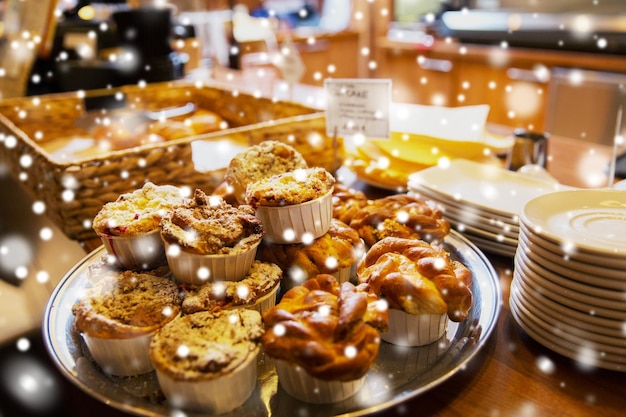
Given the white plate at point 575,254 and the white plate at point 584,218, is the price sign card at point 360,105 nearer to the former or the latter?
the white plate at point 584,218

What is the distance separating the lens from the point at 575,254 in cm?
97

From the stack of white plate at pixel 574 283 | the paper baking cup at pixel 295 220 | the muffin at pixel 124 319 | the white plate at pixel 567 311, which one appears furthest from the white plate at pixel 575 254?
the muffin at pixel 124 319

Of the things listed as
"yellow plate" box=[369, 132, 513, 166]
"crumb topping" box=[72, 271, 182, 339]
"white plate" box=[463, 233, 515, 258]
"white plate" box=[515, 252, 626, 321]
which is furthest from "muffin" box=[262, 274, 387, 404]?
"yellow plate" box=[369, 132, 513, 166]

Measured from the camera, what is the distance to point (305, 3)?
8.46m

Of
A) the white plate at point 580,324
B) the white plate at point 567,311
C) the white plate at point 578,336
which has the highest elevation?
the white plate at point 567,311

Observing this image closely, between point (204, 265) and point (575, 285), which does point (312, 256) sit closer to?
point (204, 265)

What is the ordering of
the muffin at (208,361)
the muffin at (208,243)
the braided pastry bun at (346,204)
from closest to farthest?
1. the muffin at (208,361)
2. the muffin at (208,243)
3. the braided pastry bun at (346,204)

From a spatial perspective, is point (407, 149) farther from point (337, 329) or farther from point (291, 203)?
point (337, 329)

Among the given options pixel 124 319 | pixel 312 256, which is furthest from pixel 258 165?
pixel 124 319

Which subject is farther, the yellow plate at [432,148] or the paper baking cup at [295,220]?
the yellow plate at [432,148]

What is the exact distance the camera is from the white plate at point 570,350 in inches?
39.5

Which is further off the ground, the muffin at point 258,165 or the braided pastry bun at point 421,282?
the muffin at point 258,165

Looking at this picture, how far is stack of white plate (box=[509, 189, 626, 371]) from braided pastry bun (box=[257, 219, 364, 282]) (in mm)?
385

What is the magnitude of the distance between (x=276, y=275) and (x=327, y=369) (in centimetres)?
33
